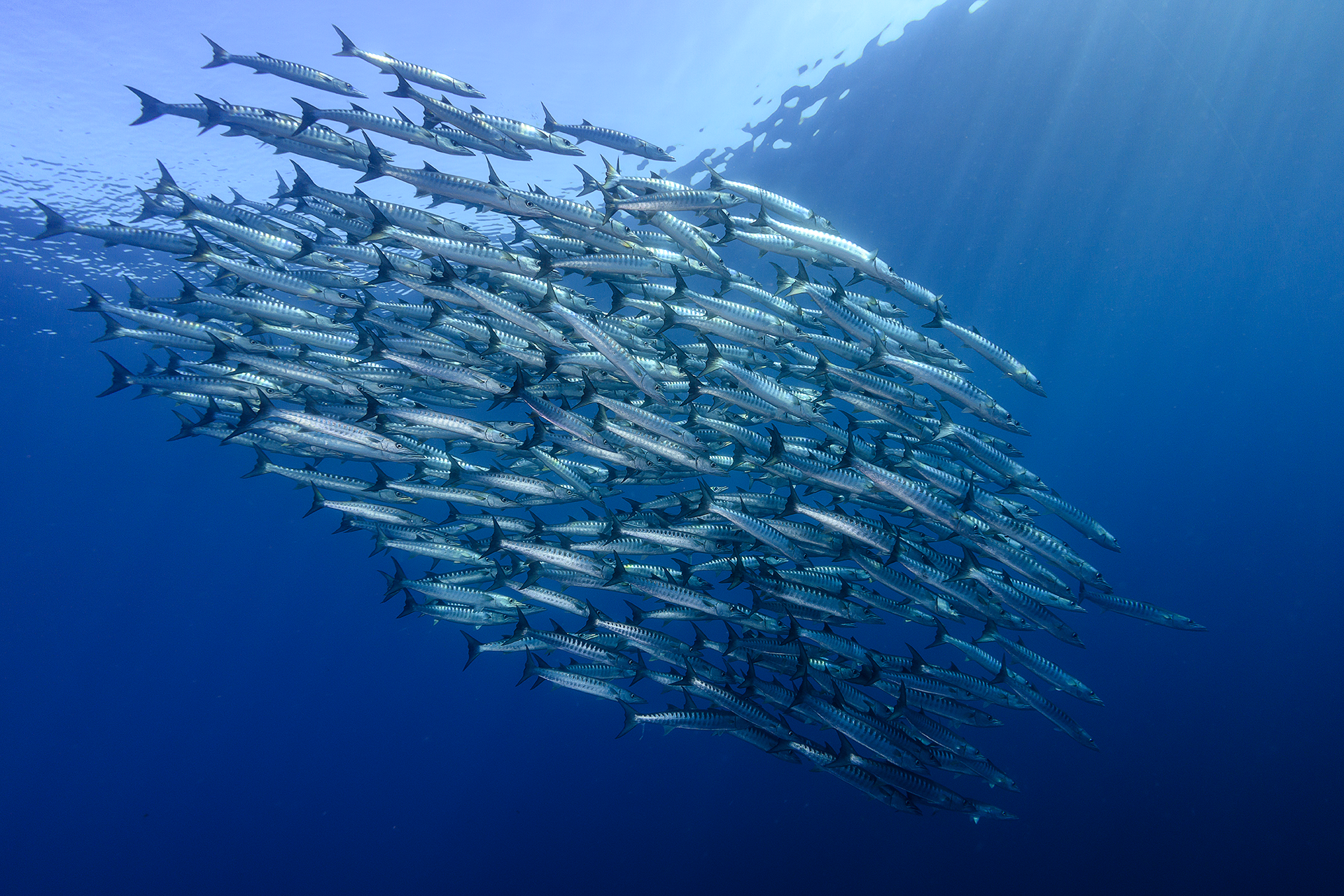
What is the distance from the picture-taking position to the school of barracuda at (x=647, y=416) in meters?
4.55

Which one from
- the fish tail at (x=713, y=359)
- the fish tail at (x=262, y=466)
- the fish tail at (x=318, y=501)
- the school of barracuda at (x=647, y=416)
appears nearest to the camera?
the school of barracuda at (x=647, y=416)

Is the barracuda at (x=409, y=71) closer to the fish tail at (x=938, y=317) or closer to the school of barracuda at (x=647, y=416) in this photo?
the school of barracuda at (x=647, y=416)

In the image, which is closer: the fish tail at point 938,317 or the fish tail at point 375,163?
the fish tail at point 375,163

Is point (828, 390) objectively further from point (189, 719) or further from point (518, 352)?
point (189, 719)

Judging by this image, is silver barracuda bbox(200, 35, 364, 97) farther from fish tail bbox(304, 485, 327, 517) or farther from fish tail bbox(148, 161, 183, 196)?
fish tail bbox(304, 485, 327, 517)

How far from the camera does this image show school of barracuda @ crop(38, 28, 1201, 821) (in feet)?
14.9

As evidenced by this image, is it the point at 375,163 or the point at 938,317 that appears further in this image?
the point at 938,317

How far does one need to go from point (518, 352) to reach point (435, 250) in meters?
1.13

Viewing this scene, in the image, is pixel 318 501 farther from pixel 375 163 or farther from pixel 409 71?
pixel 409 71

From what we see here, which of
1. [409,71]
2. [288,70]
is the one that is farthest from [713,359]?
[288,70]

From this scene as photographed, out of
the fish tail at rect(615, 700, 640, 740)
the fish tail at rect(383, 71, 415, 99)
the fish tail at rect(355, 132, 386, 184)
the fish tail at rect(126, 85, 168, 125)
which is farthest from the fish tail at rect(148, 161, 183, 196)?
the fish tail at rect(615, 700, 640, 740)

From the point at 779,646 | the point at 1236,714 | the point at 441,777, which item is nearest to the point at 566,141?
the point at 779,646

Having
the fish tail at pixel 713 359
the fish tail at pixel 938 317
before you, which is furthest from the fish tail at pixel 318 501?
the fish tail at pixel 938 317

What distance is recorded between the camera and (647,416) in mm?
4637
